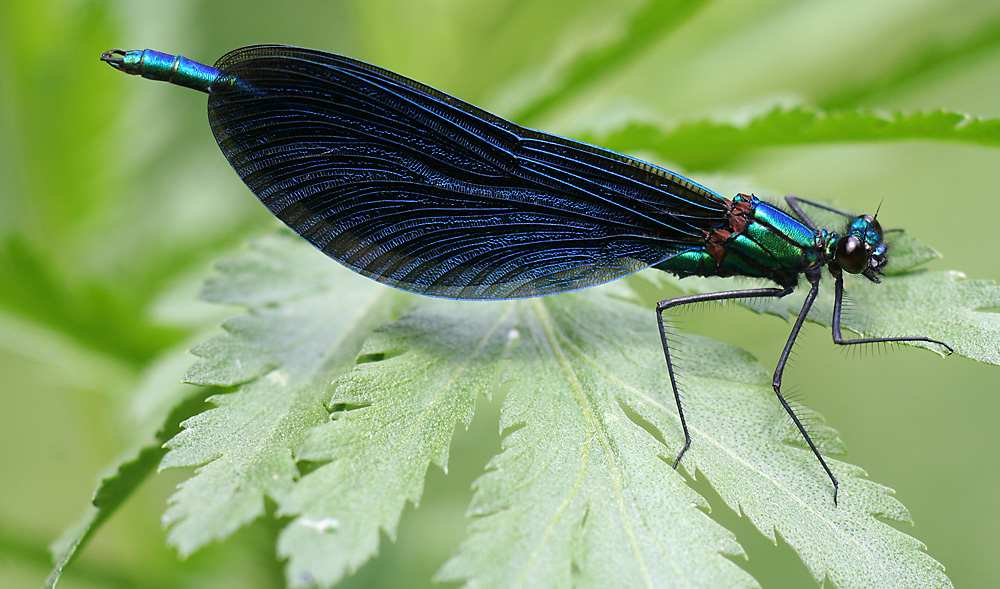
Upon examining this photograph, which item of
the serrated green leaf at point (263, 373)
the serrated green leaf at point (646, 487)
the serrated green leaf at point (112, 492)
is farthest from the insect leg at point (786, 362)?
the serrated green leaf at point (112, 492)

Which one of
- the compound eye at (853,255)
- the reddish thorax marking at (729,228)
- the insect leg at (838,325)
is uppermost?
the reddish thorax marking at (729,228)

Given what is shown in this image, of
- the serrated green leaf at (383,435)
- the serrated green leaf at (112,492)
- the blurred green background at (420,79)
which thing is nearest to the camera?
the serrated green leaf at (383,435)

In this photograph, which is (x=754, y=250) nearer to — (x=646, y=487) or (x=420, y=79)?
(x=646, y=487)

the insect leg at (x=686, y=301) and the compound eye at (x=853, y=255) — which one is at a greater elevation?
the compound eye at (x=853, y=255)

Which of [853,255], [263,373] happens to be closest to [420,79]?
[263,373]

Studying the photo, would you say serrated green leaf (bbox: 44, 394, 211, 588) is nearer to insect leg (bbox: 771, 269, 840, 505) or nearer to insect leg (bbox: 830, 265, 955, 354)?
insect leg (bbox: 771, 269, 840, 505)

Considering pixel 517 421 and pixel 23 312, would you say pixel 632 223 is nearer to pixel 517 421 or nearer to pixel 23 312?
pixel 517 421

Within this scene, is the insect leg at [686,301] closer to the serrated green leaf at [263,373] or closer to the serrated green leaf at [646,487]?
the serrated green leaf at [646,487]
